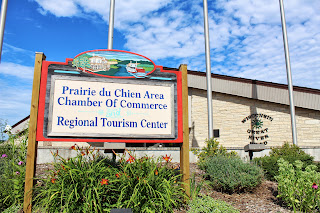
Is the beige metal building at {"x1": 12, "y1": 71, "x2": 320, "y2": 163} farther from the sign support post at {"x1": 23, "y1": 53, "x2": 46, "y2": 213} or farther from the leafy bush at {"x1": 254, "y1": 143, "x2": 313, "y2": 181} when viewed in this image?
the sign support post at {"x1": 23, "y1": 53, "x2": 46, "y2": 213}

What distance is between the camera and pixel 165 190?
4730 millimetres

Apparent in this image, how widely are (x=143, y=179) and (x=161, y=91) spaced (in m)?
2.41

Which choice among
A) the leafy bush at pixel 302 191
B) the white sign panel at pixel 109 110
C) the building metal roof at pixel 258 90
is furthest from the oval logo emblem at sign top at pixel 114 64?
the building metal roof at pixel 258 90

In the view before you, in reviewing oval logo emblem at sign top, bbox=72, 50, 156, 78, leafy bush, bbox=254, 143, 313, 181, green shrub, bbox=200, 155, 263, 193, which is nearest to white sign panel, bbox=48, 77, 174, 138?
oval logo emblem at sign top, bbox=72, 50, 156, 78

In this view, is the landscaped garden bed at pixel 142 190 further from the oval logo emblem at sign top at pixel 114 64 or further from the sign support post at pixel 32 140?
the oval logo emblem at sign top at pixel 114 64

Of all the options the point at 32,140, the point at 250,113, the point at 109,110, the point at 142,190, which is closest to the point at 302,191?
the point at 142,190

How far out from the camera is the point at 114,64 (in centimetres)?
589

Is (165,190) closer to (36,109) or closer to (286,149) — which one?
(36,109)

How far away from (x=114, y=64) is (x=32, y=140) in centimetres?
262

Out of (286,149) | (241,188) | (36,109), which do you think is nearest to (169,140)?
(241,188)

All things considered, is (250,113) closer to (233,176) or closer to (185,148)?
(233,176)

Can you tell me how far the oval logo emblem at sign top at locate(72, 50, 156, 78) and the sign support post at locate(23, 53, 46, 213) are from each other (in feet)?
2.78

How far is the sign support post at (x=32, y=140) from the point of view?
4953mm

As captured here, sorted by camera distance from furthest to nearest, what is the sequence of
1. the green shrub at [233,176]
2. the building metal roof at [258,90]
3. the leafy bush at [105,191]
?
the building metal roof at [258,90] → the green shrub at [233,176] → the leafy bush at [105,191]
